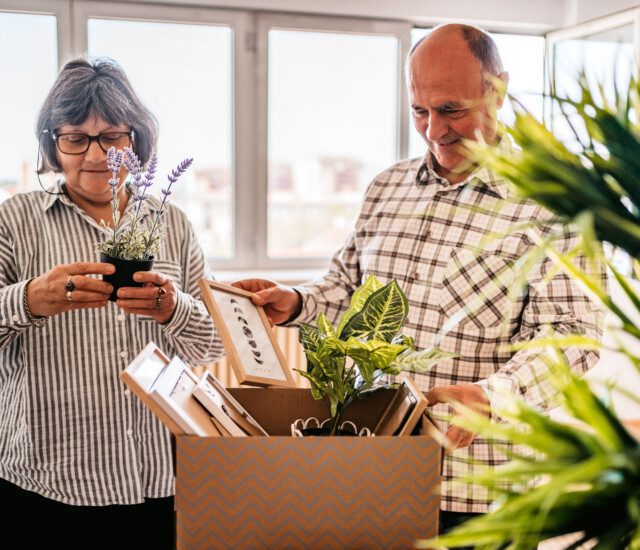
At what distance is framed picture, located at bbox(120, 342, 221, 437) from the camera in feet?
2.87

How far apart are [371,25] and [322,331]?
3.37m

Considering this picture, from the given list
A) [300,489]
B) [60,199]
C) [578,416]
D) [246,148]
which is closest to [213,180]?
[246,148]

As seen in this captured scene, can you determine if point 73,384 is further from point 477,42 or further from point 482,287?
point 477,42

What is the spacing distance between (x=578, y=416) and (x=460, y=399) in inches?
22.5

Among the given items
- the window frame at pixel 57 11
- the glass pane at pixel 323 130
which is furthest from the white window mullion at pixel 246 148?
the window frame at pixel 57 11

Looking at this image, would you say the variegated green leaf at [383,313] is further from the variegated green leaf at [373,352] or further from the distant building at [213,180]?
the distant building at [213,180]

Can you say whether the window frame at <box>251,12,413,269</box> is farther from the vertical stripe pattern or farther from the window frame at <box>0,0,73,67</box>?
the vertical stripe pattern

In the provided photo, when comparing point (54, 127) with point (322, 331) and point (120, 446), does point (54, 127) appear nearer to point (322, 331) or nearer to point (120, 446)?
point (120, 446)

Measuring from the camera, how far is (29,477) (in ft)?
5.01

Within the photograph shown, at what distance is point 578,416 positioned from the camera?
0.58 metres

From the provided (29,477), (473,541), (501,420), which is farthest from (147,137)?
(473,541)

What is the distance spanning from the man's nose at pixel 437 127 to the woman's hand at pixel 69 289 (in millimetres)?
723

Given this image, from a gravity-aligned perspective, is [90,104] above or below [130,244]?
above

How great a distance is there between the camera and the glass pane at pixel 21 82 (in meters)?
3.71
